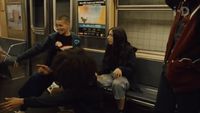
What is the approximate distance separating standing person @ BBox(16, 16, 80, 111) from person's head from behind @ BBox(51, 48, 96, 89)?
1.52m

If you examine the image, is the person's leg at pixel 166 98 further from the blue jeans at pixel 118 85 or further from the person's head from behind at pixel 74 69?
the blue jeans at pixel 118 85

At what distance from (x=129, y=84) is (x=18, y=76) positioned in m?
2.43

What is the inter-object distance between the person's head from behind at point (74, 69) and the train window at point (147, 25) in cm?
157

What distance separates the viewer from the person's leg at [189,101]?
1.94 meters

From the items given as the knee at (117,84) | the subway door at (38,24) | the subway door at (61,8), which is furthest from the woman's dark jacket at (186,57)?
the subway door at (38,24)

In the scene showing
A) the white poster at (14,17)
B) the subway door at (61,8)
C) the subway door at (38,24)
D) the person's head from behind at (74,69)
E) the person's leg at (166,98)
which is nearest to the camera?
the person's head from behind at (74,69)

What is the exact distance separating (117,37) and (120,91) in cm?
61

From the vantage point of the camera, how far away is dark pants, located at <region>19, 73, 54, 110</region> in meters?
3.35

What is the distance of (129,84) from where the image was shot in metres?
3.27

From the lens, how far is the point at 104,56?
11.5 ft

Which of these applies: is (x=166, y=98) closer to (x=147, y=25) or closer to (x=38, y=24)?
(x=147, y=25)

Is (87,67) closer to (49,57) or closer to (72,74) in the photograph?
A: (72,74)

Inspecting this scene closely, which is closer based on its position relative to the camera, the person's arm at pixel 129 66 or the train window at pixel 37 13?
the person's arm at pixel 129 66

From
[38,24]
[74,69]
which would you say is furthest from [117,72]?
[38,24]
